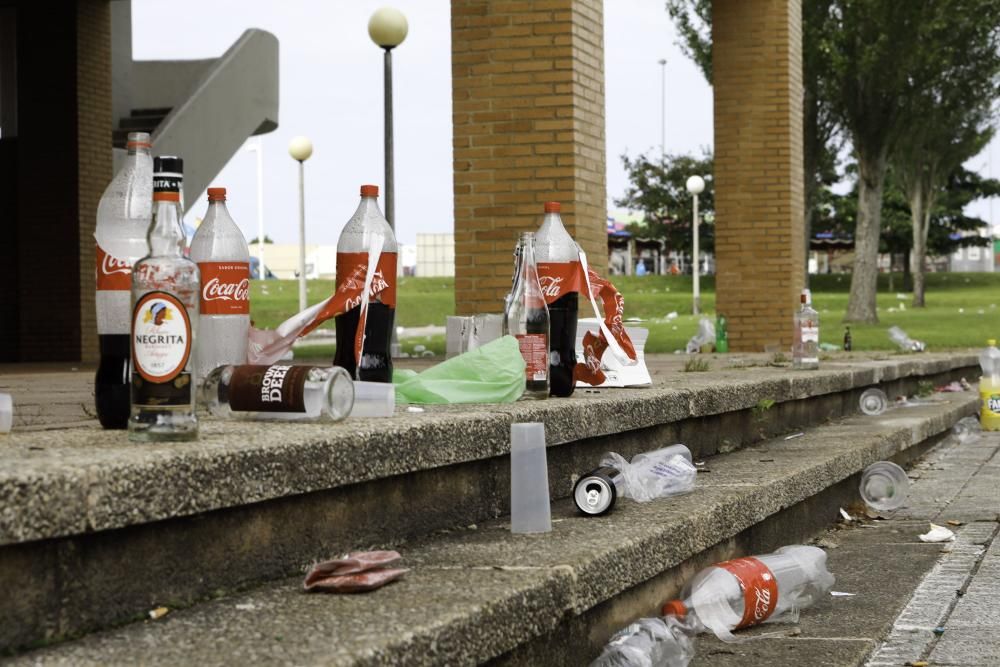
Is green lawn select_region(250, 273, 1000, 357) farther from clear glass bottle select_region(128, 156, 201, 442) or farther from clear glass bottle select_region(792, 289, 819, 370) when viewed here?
clear glass bottle select_region(128, 156, 201, 442)

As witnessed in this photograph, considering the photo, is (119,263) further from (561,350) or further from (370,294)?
(561,350)

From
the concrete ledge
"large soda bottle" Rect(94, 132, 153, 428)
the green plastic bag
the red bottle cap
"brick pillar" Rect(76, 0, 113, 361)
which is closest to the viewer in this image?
the concrete ledge

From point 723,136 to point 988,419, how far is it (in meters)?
3.82

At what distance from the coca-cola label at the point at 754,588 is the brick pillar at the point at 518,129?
455 cm

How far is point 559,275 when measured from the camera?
491cm

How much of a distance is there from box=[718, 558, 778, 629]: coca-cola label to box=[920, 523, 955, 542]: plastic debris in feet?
5.98

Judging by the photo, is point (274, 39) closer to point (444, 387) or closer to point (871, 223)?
point (871, 223)

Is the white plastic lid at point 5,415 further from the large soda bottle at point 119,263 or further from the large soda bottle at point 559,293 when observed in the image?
the large soda bottle at point 559,293

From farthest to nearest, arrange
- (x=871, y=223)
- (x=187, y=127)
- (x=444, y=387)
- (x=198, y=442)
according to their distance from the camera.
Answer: (x=871, y=223) < (x=187, y=127) < (x=444, y=387) < (x=198, y=442)

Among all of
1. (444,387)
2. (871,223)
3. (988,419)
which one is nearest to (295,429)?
(444,387)

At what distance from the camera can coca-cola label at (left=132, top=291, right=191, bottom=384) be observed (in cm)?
280

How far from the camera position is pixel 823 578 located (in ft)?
15.2

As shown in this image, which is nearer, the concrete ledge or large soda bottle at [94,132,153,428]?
the concrete ledge

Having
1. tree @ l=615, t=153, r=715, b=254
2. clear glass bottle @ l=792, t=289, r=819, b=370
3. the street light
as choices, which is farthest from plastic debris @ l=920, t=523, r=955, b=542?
tree @ l=615, t=153, r=715, b=254
